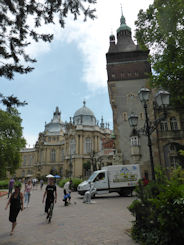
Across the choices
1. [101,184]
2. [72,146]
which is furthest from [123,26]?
[72,146]

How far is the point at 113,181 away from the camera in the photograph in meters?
16.8

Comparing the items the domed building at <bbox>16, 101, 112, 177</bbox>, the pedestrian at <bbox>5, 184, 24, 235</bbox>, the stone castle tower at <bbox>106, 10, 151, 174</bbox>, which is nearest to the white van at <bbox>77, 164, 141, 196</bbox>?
the stone castle tower at <bbox>106, 10, 151, 174</bbox>

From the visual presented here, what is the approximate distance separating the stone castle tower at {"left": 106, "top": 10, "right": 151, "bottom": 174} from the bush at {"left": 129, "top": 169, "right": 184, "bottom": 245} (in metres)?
19.4

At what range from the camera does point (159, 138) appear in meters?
24.5

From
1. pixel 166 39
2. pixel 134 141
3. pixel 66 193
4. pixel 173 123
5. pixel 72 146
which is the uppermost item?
pixel 166 39

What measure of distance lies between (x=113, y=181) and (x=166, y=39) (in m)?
13.6

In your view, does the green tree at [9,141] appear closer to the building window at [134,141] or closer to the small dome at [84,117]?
the building window at [134,141]

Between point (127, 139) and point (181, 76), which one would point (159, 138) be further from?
point (181, 76)

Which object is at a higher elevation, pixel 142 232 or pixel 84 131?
pixel 84 131

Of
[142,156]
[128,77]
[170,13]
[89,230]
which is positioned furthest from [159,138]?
[89,230]

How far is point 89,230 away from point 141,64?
27554 mm

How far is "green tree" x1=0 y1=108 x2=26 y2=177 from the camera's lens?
99.2 ft

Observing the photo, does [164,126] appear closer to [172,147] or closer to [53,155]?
Result: [172,147]

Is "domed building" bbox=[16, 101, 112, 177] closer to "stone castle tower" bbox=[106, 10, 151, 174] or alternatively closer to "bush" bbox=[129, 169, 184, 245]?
"stone castle tower" bbox=[106, 10, 151, 174]
